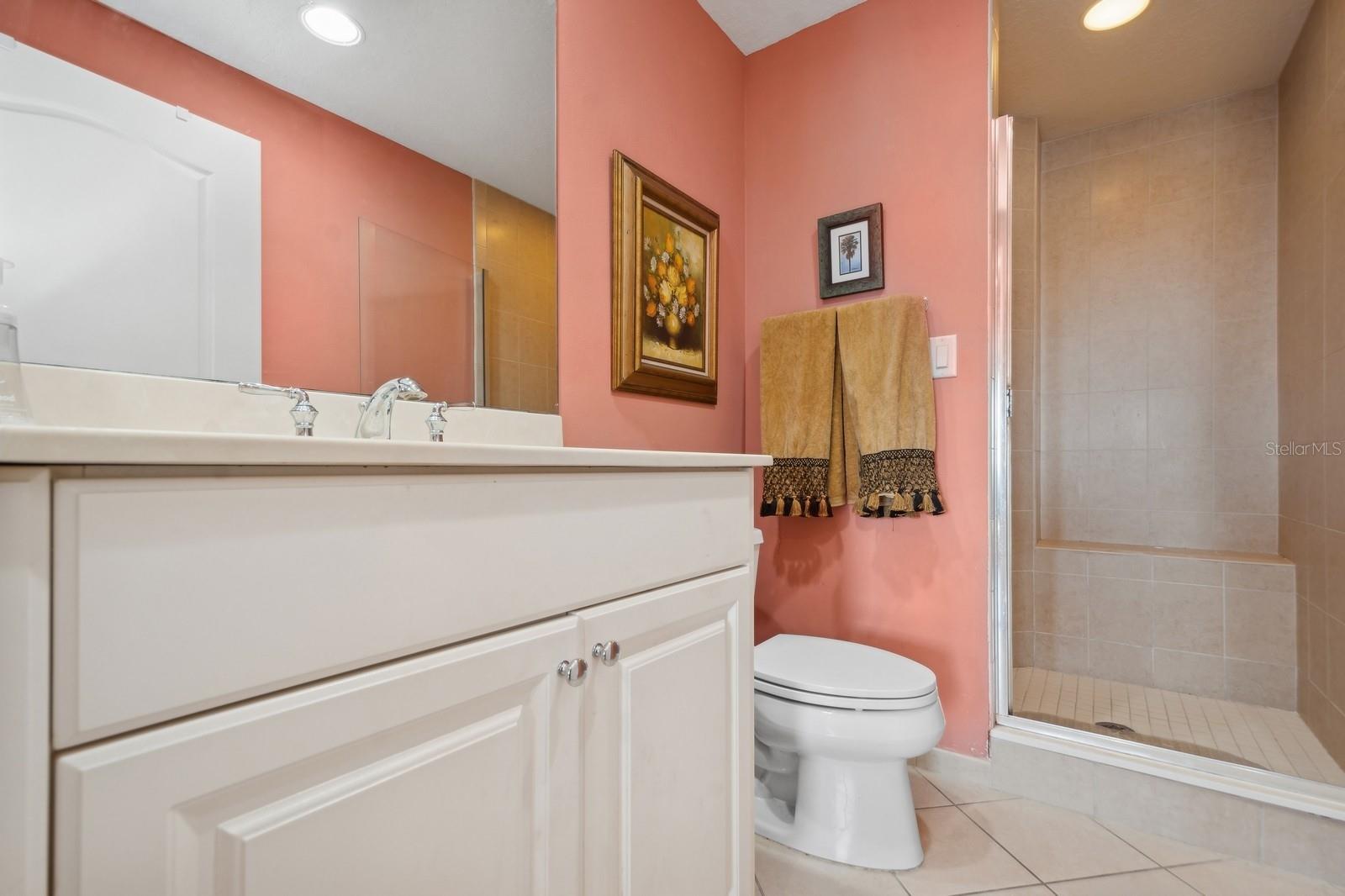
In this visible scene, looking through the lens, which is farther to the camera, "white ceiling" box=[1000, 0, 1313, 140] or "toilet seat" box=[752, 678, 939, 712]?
"white ceiling" box=[1000, 0, 1313, 140]

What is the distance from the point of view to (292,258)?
958mm

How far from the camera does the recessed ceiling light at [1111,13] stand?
5.70 ft

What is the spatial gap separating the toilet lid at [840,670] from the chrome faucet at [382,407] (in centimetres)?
94

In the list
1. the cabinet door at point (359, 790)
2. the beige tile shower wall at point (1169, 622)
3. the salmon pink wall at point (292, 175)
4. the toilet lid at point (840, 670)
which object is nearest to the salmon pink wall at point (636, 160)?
the salmon pink wall at point (292, 175)

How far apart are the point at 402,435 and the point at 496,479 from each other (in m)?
0.53

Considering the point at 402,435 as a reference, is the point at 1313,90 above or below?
above

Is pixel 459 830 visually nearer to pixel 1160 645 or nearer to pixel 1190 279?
pixel 1160 645

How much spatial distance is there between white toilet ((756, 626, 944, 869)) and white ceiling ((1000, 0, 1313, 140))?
68.8 inches

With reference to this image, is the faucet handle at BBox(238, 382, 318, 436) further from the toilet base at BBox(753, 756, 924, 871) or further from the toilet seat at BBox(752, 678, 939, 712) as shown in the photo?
the toilet base at BBox(753, 756, 924, 871)

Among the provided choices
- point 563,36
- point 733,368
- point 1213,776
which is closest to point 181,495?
point 563,36

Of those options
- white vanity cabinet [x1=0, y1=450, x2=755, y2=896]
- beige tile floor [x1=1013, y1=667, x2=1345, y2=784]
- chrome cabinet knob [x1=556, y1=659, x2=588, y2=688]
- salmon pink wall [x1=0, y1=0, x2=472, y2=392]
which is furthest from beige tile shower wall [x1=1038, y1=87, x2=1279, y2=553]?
salmon pink wall [x1=0, y1=0, x2=472, y2=392]

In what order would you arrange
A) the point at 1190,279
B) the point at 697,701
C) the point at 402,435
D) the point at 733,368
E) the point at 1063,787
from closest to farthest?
the point at 697,701 < the point at 402,435 < the point at 1063,787 < the point at 733,368 < the point at 1190,279

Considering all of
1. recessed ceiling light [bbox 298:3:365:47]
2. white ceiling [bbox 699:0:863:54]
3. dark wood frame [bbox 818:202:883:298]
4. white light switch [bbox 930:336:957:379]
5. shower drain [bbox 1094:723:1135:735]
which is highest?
white ceiling [bbox 699:0:863:54]

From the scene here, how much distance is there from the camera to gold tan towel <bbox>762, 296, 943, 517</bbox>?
163cm
